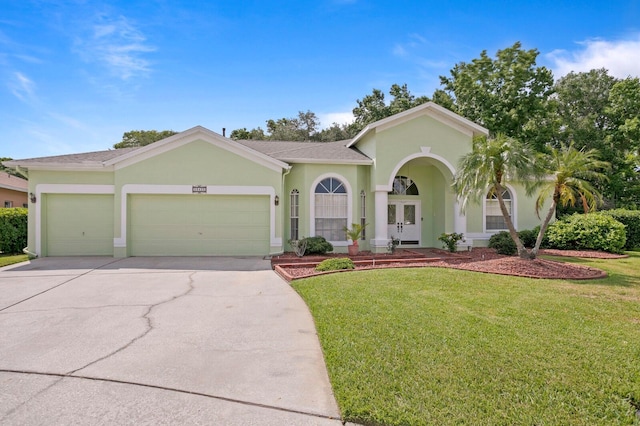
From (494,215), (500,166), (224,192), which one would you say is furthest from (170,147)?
(494,215)

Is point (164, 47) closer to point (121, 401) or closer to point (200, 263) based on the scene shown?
point (200, 263)

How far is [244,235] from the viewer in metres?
13.1

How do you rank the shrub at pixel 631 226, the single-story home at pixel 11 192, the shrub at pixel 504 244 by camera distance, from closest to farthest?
the shrub at pixel 504 244 < the shrub at pixel 631 226 < the single-story home at pixel 11 192

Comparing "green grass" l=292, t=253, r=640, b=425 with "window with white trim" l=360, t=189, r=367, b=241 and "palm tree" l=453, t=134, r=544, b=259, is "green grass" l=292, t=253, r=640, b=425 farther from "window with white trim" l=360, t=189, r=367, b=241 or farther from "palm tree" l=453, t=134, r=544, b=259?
"window with white trim" l=360, t=189, r=367, b=241

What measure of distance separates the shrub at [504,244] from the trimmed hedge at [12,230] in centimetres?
2010

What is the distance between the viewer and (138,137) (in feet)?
141

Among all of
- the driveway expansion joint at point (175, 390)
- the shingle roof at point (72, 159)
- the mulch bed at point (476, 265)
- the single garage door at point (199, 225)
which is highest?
the shingle roof at point (72, 159)

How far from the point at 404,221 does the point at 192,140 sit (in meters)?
9.86

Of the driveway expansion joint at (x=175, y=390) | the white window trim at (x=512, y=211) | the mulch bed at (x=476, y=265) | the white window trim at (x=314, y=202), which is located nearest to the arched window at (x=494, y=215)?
the white window trim at (x=512, y=211)

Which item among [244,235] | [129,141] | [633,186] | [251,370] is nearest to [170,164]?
[244,235]

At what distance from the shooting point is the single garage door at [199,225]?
12.8 m

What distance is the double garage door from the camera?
41.4ft

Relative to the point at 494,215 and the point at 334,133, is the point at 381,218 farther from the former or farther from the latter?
the point at 334,133

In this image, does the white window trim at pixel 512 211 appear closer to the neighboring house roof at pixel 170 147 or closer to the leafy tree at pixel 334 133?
the neighboring house roof at pixel 170 147
